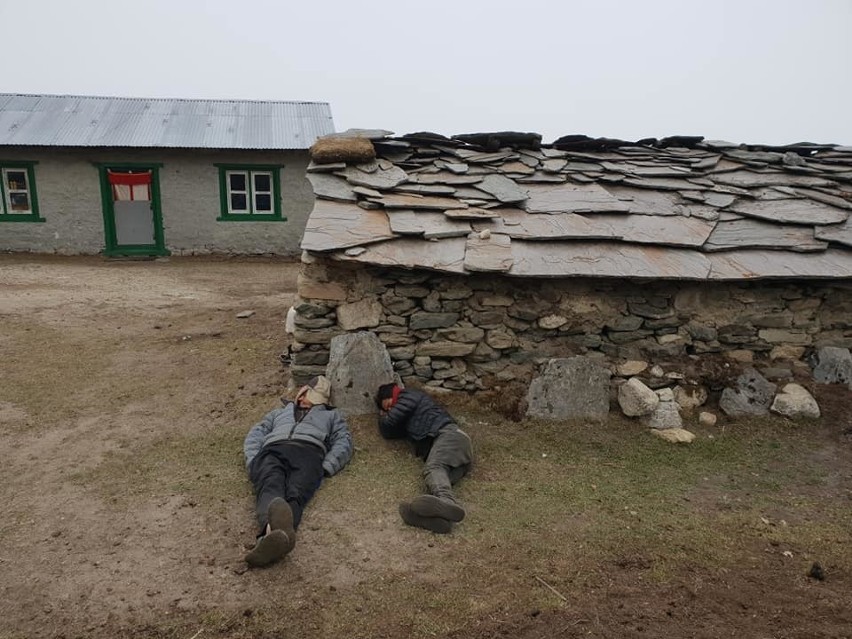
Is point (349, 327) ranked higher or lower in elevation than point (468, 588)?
higher

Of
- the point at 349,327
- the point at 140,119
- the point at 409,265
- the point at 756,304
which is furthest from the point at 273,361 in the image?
the point at 140,119

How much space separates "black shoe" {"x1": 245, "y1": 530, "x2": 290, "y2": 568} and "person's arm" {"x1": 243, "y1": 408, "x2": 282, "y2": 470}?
1134mm

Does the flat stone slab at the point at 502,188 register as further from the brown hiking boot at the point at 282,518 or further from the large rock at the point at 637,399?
the brown hiking boot at the point at 282,518

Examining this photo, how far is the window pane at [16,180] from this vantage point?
13781mm

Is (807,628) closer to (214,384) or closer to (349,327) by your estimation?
(349,327)

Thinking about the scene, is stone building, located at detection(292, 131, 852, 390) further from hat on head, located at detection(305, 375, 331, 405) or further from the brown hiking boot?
the brown hiking boot

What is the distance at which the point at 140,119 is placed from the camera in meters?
14.6

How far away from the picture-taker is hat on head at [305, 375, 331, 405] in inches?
204

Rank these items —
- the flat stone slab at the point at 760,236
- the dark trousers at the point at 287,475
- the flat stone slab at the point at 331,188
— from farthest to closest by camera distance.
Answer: the flat stone slab at the point at 331,188
the flat stone slab at the point at 760,236
the dark trousers at the point at 287,475

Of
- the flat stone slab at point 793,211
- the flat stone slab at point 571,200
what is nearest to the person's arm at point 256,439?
the flat stone slab at point 571,200

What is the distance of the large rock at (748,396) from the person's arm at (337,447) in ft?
11.9

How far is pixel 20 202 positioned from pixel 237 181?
16.9 ft

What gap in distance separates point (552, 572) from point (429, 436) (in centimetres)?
163

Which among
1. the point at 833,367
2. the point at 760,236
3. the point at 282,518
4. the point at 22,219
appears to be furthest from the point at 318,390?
the point at 22,219
